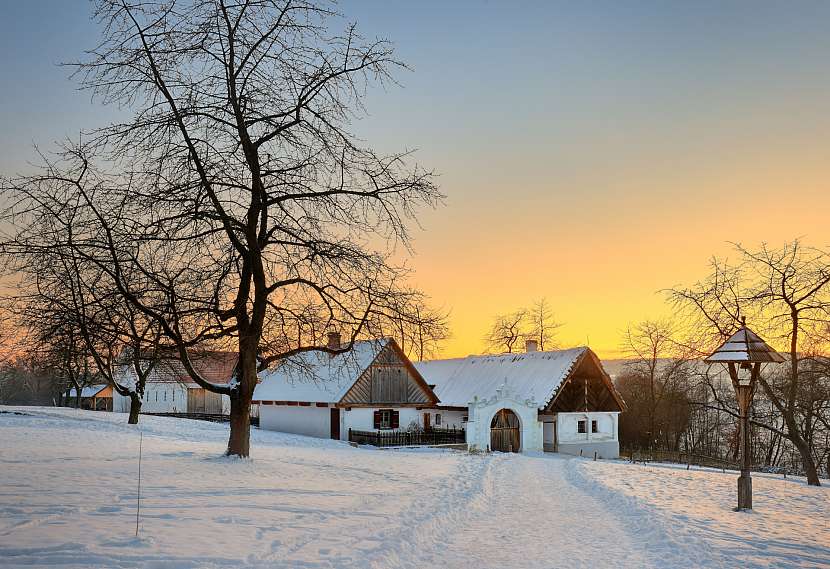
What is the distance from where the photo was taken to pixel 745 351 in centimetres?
1617

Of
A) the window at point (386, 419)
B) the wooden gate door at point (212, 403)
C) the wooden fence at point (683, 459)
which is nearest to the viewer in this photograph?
the wooden fence at point (683, 459)

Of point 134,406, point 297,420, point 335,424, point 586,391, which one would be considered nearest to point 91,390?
point 297,420

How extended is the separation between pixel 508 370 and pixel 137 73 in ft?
115

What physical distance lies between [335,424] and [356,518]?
89.8 ft

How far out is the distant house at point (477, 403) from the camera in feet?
125

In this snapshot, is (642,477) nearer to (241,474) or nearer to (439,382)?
(241,474)

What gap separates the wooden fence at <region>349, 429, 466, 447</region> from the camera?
37156mm

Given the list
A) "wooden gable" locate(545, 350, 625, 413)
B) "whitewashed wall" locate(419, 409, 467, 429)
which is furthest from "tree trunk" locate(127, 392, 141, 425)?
"wooden gable" locate(545, 350, 625, 413)

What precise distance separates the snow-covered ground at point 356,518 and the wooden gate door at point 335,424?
18.1 meters

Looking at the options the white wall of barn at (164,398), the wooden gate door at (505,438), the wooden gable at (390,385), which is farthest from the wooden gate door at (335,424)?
the white wall of barn at (164,398)

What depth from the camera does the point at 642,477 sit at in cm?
2244

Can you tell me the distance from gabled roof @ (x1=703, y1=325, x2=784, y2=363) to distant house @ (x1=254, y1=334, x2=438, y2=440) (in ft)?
77.0

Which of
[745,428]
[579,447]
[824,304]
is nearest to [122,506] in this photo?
[745,428]

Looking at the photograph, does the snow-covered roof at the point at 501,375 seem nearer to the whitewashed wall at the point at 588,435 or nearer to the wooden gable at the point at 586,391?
the wooden gable at the point at 586,391
